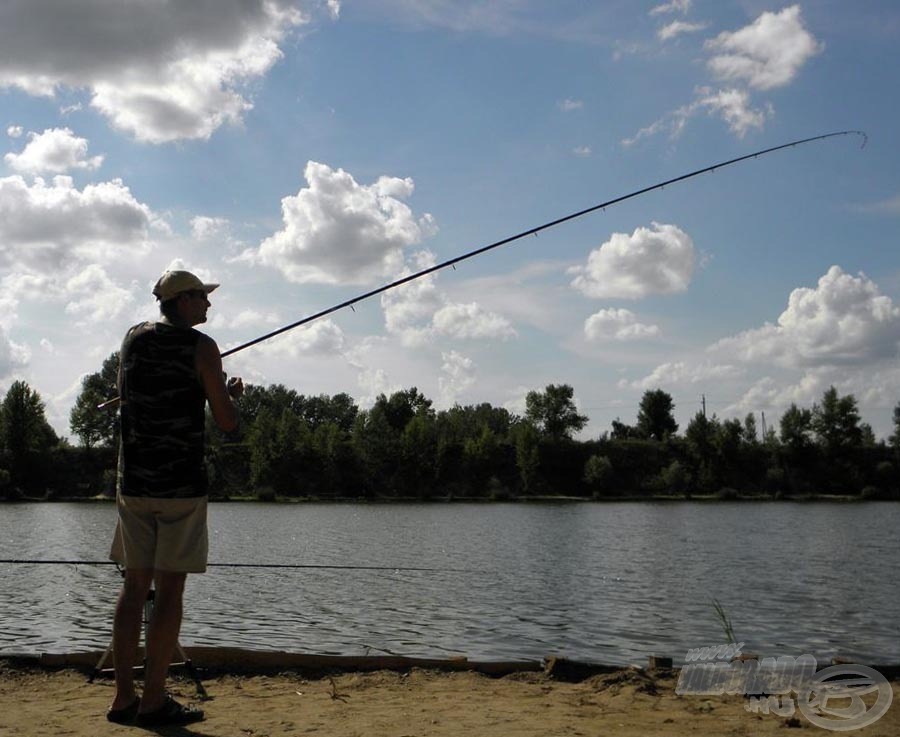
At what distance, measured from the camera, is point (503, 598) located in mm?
15719

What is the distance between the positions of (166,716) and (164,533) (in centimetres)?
100

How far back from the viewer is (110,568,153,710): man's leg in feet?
16.6

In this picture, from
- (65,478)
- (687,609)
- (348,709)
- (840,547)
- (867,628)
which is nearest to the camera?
(348,709)

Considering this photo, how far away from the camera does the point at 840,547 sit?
30344 millimetres

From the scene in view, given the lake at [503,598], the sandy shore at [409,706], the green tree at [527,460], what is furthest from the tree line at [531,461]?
the sandy shore at [409,706]

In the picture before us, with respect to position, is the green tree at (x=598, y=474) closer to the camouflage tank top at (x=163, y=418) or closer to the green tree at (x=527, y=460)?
the green tree at (x=527, y=460)

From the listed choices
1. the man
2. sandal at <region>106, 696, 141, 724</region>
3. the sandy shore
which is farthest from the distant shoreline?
the man

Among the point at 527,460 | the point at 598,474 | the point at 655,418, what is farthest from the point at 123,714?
the point at 655,418

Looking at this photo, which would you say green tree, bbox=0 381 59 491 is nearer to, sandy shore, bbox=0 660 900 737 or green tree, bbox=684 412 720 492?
green tree, bbox=684 412 720 492

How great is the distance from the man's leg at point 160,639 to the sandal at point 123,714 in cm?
18

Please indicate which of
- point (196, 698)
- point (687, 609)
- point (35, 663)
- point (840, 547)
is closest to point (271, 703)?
point (196, 698)

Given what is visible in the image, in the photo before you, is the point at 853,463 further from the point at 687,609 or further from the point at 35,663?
the point at 35,663

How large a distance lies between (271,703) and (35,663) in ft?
7.31

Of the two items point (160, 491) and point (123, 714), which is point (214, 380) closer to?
point (160, 491)
